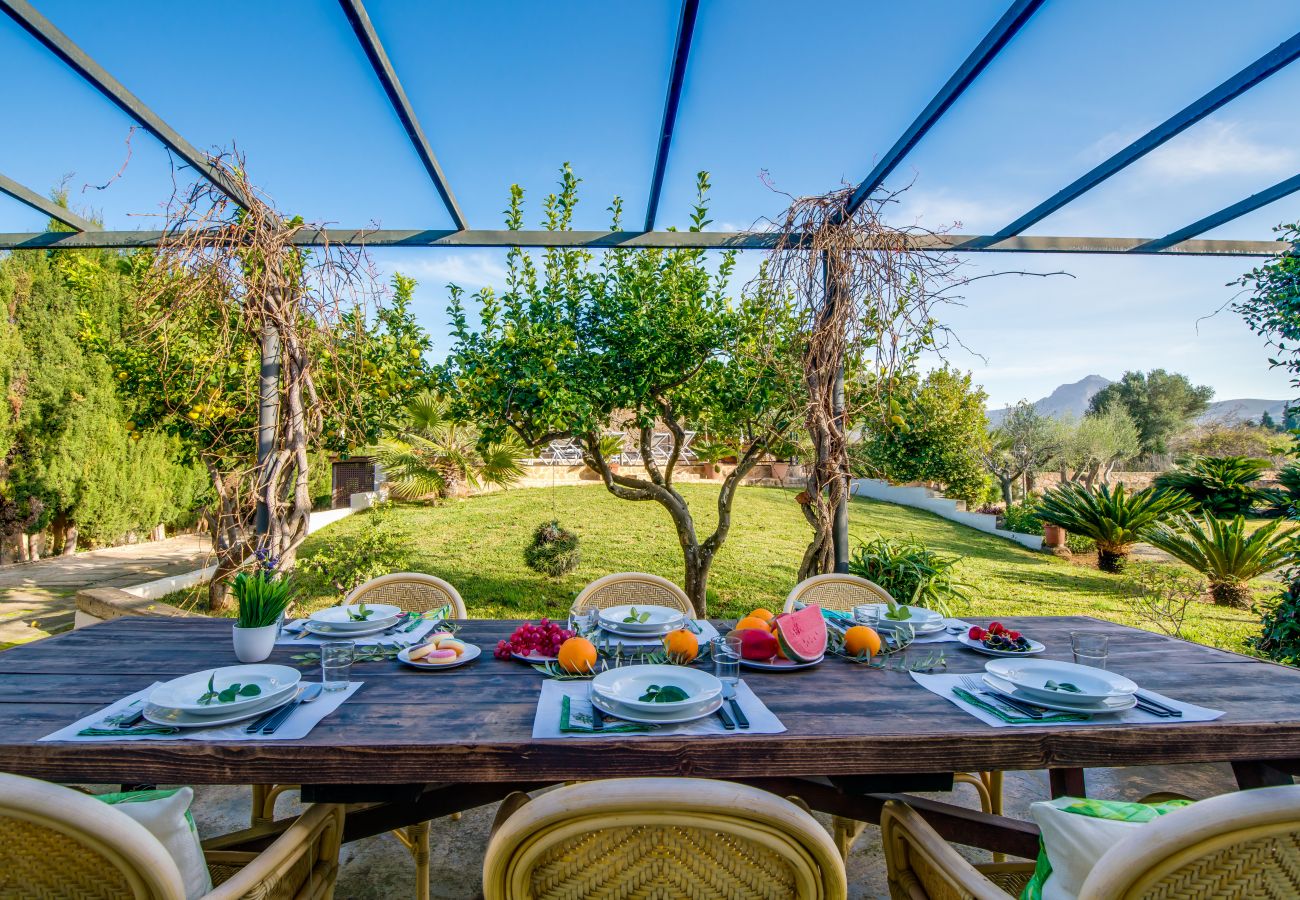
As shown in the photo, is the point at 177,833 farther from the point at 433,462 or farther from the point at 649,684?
the point at 433,462

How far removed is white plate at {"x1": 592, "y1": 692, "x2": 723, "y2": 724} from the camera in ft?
4.50

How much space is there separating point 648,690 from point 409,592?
1.46 m

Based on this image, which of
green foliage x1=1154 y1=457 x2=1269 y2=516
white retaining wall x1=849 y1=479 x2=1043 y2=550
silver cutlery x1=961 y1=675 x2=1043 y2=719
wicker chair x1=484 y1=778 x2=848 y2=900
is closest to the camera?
wicker chair x1=484 y1=778 x2=848 y2=900

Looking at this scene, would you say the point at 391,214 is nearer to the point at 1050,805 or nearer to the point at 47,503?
the point at 1050,805

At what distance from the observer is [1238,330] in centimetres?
357

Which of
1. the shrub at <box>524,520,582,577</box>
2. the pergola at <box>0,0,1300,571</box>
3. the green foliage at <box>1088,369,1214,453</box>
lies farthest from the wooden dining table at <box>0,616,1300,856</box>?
A: the green foliage at <box>1088,369,1214,453</box>

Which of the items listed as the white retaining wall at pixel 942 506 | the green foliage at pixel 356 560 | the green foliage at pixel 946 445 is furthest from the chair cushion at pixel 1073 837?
the white retaining wall at pixel 942 506

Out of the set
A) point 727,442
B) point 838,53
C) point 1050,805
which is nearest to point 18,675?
point 1050,805

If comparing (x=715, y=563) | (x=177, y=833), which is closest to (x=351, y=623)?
(x=177, y=833)

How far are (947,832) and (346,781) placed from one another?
4.83 feet

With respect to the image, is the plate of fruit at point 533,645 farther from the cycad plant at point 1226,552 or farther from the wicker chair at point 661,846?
the cycad plant at point 1226,552

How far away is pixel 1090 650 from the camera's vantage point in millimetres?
1716

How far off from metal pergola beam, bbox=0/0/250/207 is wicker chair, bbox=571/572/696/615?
217 centimetres

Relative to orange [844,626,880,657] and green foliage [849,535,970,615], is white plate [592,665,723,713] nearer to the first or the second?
orange [844,626,880,657]
